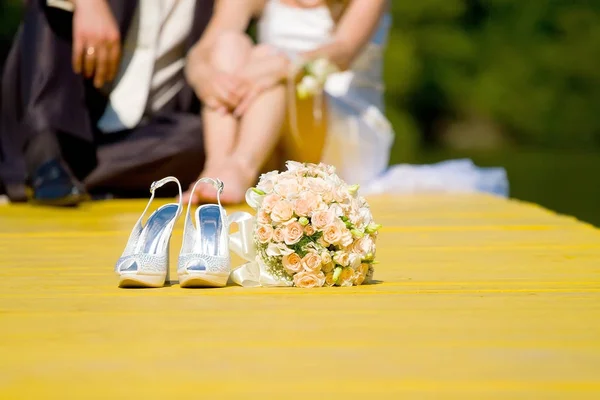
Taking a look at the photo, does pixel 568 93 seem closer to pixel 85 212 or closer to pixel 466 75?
pixel 466 75

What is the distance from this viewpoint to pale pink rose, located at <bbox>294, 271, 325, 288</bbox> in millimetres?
1755

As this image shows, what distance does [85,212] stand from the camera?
10.3ft

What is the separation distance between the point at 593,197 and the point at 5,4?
7420 millimetres

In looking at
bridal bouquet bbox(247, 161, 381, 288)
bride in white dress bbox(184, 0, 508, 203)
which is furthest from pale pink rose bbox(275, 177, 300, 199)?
bride in white dress bbox(184, 0, 508, 203)

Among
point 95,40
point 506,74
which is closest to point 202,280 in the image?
point 95,40

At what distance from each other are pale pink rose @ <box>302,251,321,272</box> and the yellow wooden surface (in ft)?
0.16

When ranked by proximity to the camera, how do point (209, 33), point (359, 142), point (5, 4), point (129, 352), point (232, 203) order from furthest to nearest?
point (5, 4) < point (359, 142) < point (209, 33) < point (232, 203) < point (129, 352)

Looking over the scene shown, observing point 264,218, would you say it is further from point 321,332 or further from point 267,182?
point 321,332

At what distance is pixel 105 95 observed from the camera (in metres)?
3.60

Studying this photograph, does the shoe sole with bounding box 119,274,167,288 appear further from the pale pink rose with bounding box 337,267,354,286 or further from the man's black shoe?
the man's black shoe

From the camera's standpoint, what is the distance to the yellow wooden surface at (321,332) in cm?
115

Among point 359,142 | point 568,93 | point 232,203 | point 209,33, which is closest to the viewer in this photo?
point 232,203

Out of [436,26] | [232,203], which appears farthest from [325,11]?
[436,26]

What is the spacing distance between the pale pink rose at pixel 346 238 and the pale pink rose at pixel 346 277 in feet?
0.18
